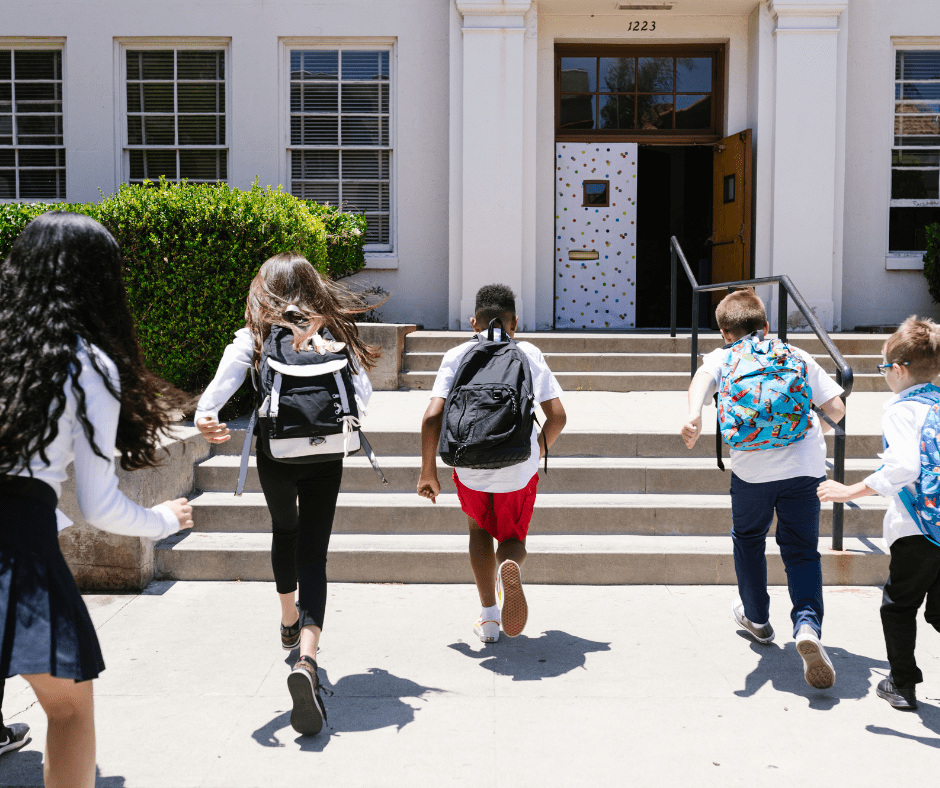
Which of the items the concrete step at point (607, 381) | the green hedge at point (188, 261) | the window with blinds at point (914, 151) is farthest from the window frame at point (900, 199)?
the green hedge at point (188, 261)

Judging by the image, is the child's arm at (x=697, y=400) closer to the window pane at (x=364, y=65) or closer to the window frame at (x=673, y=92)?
the window frame at (x=673, y=92)

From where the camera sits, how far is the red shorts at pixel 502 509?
414 cm

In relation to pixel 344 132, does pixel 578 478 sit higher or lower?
lower

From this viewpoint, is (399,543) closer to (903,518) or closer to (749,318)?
(749,318)

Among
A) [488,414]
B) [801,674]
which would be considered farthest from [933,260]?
[488,414]

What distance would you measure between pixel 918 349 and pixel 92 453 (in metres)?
2.97

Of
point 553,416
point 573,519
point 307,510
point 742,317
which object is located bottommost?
point 573,519

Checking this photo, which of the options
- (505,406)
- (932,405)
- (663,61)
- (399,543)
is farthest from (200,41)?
(932,405)

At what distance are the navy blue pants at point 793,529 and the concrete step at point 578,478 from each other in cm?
180

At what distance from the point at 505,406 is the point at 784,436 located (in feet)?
3.90

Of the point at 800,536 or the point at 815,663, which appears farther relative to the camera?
the point at 800,536

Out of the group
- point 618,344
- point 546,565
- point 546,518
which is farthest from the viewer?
point 618,344

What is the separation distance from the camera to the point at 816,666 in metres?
3.68

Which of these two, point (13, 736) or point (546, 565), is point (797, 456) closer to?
point (546, 565)
